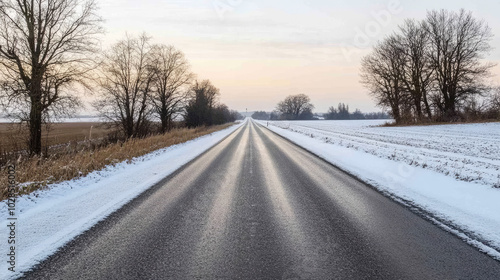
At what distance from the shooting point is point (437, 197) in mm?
6035

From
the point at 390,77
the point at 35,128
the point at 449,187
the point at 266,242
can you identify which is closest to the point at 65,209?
the point at 266,242

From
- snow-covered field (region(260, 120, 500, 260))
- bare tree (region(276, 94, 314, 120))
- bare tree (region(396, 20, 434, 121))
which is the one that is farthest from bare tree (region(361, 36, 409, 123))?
bare tree (region(276, 94, 314, 120))

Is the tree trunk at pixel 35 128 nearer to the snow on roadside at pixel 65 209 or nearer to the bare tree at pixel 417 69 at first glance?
the snow on roadside at pixel 65 209

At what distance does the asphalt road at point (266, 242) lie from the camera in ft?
9.64

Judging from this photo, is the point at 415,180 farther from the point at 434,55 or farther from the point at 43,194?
the point at 434,55

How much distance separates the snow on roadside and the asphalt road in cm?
29

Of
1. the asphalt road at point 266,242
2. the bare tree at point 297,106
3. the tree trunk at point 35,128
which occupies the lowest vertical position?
the asphalt road at point 266,242

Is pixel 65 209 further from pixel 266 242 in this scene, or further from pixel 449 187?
pixel 449 187

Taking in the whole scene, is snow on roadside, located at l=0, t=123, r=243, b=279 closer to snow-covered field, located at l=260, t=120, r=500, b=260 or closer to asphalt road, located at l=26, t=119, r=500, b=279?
asphalt road, located at l=26, t=119, r=500, b=279

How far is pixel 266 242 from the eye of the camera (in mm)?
3670

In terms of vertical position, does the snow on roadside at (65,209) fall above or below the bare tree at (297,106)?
below

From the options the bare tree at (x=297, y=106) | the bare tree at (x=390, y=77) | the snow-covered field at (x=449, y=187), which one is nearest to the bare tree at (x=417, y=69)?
the bare tree at (x=390, y=77)

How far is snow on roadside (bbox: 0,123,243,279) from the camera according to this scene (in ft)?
11.4

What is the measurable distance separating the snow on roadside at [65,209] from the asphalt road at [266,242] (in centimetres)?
29
